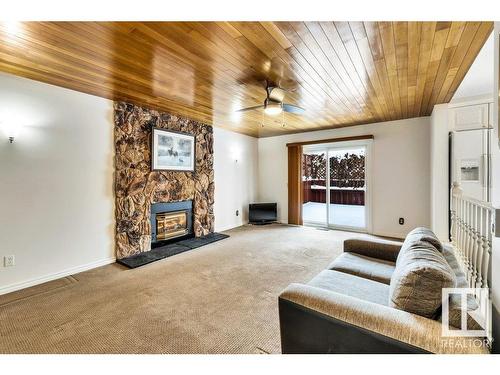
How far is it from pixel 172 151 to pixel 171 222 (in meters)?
1.30

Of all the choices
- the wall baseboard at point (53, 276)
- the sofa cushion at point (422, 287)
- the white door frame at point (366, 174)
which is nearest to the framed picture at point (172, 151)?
the wall baseboard at point (53, 276)

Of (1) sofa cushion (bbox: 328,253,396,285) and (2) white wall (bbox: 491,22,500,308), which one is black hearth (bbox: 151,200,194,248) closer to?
(1) sofa cushion (bbox: 328,253,396,285)

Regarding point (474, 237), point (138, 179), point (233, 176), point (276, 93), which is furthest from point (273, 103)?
point (233, 176)

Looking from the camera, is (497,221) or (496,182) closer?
(497,221)

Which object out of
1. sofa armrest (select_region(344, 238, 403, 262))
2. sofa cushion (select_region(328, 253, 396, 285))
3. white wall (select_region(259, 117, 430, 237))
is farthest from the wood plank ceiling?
sofa cushion (select_region(328, 253, 396, 285))

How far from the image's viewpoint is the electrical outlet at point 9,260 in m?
2.56

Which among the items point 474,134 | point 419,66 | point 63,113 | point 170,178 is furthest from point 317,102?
point 63,113

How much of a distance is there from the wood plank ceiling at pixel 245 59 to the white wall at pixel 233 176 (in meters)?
1.95

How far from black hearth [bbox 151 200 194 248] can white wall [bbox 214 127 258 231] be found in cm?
81

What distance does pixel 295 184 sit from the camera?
591 centimetres

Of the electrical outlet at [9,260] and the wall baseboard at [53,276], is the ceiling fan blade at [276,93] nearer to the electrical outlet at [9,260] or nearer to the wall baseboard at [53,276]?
the wall baseboard at [53,276]

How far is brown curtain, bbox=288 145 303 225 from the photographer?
588cm

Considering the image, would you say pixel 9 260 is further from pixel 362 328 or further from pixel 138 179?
pixel 362 328
